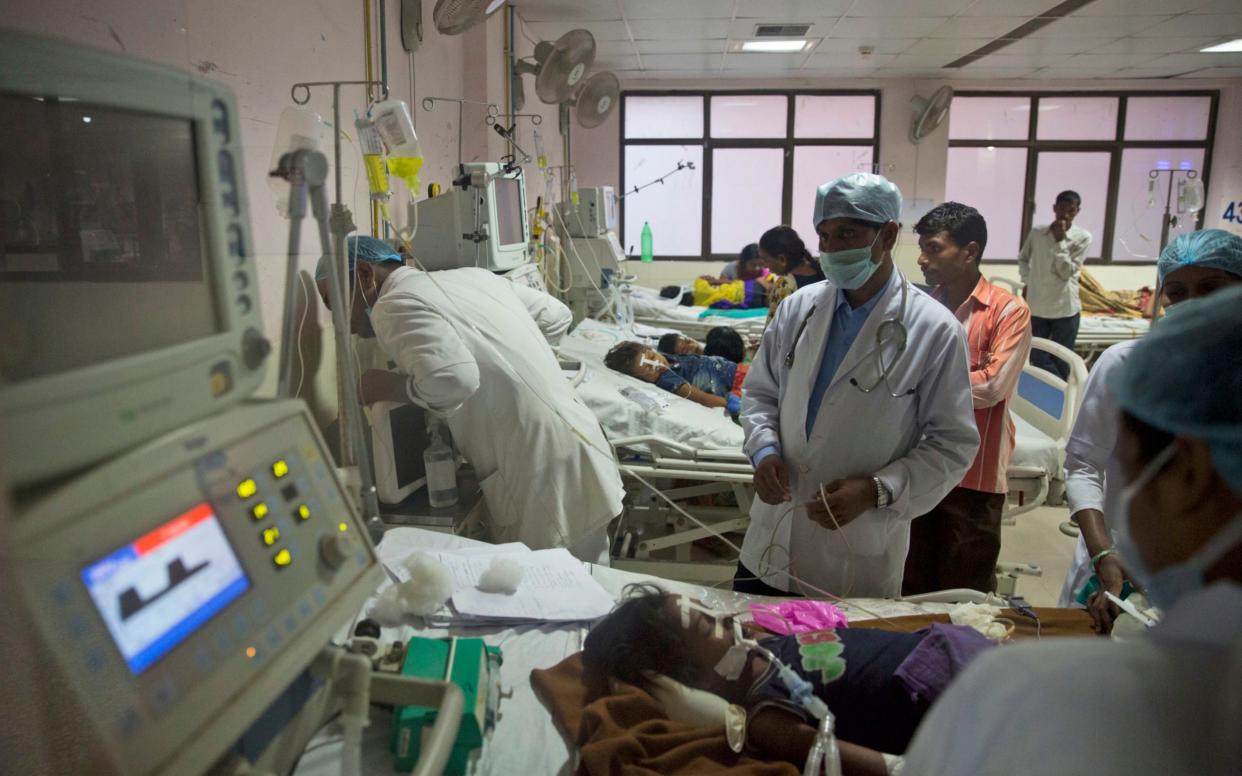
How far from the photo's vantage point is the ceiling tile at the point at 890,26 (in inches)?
224

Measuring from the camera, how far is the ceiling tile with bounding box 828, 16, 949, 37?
568 centimetres

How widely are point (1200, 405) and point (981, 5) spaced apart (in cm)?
579

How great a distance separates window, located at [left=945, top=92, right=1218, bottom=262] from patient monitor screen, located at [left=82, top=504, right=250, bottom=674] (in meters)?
9.12

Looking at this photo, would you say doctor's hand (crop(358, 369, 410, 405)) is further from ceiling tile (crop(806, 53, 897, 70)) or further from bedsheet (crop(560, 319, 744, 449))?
ceiling tile (crop(806, 53, 897, 70))

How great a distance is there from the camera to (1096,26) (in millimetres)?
5809

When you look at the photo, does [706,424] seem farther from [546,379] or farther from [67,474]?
[67,474]

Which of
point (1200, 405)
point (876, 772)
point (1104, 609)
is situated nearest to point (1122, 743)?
point (1200, 405)

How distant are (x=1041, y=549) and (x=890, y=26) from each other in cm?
406

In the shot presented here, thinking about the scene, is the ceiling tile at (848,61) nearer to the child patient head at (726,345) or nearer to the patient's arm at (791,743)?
the child patient head at (726,345)

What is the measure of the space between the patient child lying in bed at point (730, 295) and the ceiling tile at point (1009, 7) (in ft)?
7.55

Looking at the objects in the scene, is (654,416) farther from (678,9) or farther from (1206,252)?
(678,9)

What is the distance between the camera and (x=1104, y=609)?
1583 millimetres

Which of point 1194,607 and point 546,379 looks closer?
point 1194,607

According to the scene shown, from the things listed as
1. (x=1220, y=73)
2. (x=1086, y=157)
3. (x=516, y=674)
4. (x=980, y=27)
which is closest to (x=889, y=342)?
(x=516, y=674)
